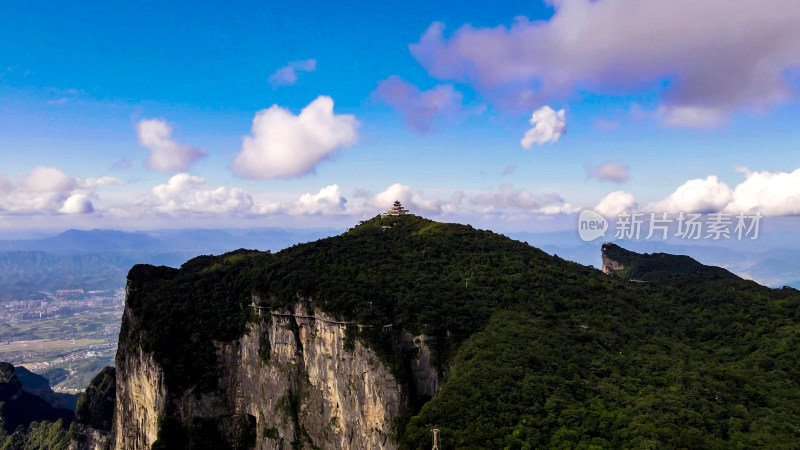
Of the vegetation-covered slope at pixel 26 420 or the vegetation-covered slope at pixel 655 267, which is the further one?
the vegetation-covered slope at pixel 655 267

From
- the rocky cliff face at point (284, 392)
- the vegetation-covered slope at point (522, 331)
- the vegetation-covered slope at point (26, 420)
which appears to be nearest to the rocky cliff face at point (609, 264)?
the vegetation-covered slope at point (522, 331)

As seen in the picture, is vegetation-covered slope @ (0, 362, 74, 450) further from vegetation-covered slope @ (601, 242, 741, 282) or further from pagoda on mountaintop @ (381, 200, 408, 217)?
vegetation-covered slope @ (601, 242, 741, 282)

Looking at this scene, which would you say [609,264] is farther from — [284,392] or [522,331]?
[284,392]

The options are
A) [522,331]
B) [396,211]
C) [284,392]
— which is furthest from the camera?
[396,211]

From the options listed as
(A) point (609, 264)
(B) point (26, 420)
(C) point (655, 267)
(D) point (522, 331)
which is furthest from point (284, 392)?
(A) point (609, 264)

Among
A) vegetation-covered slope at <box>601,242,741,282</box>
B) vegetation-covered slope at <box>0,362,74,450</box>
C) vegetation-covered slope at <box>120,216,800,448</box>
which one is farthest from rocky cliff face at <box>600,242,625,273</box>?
vegetation-covered slope at <box>0,362,74,450</box>

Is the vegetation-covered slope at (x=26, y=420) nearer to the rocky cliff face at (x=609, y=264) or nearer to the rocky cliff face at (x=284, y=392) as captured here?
the rocky cliff face at (x=284, y=392)

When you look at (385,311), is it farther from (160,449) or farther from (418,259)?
(160,449)
